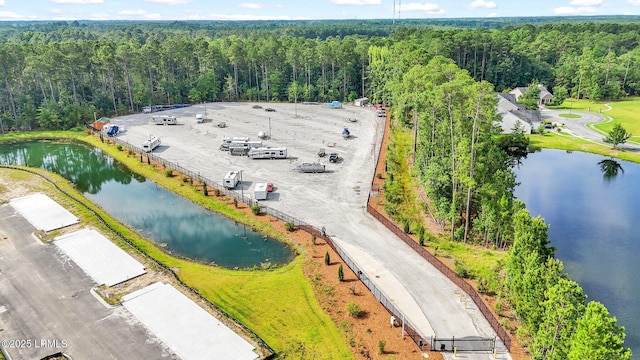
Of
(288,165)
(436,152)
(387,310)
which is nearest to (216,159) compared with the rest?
(288,165)

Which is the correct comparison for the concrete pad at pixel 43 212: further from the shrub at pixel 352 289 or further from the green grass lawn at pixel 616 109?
the green grass lawn at pixel 616 109

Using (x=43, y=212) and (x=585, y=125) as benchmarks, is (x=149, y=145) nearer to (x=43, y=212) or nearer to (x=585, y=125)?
(x=43, y=212)

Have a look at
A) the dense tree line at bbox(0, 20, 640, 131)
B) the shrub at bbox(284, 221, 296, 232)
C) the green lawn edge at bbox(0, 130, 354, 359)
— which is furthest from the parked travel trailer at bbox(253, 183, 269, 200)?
the dense tree line at bbox(0, 20, 640, 131)

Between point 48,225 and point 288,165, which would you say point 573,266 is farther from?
point 48,225

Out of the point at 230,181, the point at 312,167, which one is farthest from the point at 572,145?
the point at 230,181

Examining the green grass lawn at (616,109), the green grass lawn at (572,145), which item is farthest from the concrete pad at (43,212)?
the green grass lawn at (616,109)
